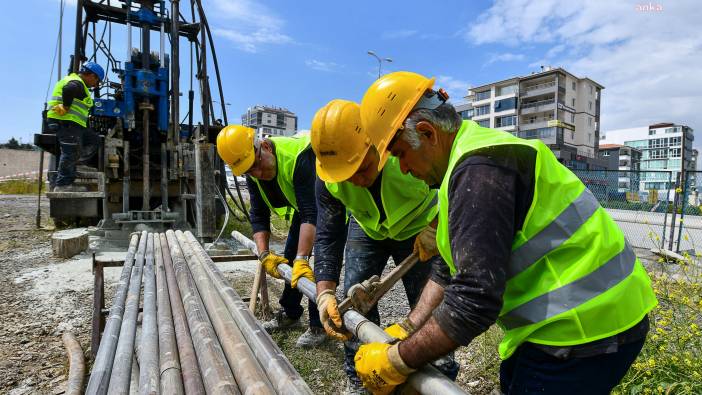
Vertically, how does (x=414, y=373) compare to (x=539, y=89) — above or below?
below

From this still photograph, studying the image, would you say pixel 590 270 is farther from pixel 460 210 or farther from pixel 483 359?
pixel 483 359

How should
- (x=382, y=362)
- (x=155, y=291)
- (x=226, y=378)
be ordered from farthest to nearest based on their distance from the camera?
(x=155, y=291)
(x=226, y=378)
(x=382, y=362)

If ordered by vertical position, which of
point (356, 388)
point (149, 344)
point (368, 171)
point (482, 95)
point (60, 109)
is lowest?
point (356, 388)

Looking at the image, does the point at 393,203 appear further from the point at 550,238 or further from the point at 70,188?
the point at 70,188

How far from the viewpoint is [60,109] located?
6.67 meters

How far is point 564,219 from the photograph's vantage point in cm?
122

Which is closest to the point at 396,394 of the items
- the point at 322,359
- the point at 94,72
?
the point at 322,359

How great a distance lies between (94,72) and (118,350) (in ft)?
20.9

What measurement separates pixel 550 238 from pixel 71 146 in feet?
24.6

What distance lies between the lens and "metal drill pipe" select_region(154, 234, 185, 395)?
1526 mm

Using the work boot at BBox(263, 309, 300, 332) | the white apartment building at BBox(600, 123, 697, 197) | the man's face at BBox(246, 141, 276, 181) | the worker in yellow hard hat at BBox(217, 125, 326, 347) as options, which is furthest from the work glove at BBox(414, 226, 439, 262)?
the white apartment building at BBox(600, 123, 697, 197)

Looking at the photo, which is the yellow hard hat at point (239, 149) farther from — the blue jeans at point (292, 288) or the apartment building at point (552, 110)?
the apartment building at point (552, 110)

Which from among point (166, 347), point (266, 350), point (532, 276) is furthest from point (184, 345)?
point (532, 276)

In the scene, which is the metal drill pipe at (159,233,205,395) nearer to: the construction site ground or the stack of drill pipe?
the stack of drill pipe
